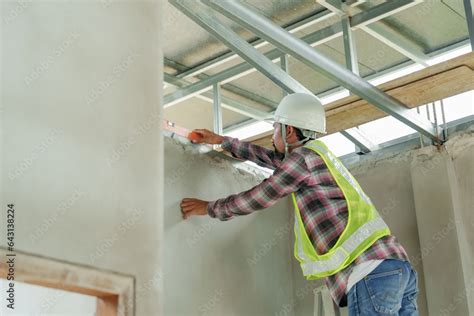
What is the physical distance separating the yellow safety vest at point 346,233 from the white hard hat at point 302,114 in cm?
19

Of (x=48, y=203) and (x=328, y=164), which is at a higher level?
(x=328, y=164)

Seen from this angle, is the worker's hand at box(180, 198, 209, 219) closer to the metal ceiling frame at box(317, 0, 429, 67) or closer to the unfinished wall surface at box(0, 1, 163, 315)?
the unfinished wall surface at box(0, 1, 163, 315)

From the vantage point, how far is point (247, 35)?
14.9 feet

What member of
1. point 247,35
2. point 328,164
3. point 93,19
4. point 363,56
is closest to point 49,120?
point 93,19

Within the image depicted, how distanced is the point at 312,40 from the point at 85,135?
269 centimetres

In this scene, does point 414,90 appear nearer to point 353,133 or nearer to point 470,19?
point 470,19

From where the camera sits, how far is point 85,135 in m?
2.14

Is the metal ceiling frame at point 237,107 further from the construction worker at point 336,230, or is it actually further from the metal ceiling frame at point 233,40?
the construction worker at point 336,230

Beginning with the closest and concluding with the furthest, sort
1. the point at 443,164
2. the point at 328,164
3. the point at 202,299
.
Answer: the point at 328,164, the point at 202,299, the point at 443,164

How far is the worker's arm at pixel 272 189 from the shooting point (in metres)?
3.06

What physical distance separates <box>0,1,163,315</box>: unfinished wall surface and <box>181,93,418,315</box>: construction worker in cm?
85

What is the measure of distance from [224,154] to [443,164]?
1.19m

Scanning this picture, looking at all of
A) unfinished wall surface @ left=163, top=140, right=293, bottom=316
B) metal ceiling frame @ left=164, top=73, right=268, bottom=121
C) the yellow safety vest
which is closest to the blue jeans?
the yellow safety vest

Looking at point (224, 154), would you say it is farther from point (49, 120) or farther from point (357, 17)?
point (49, 120)
